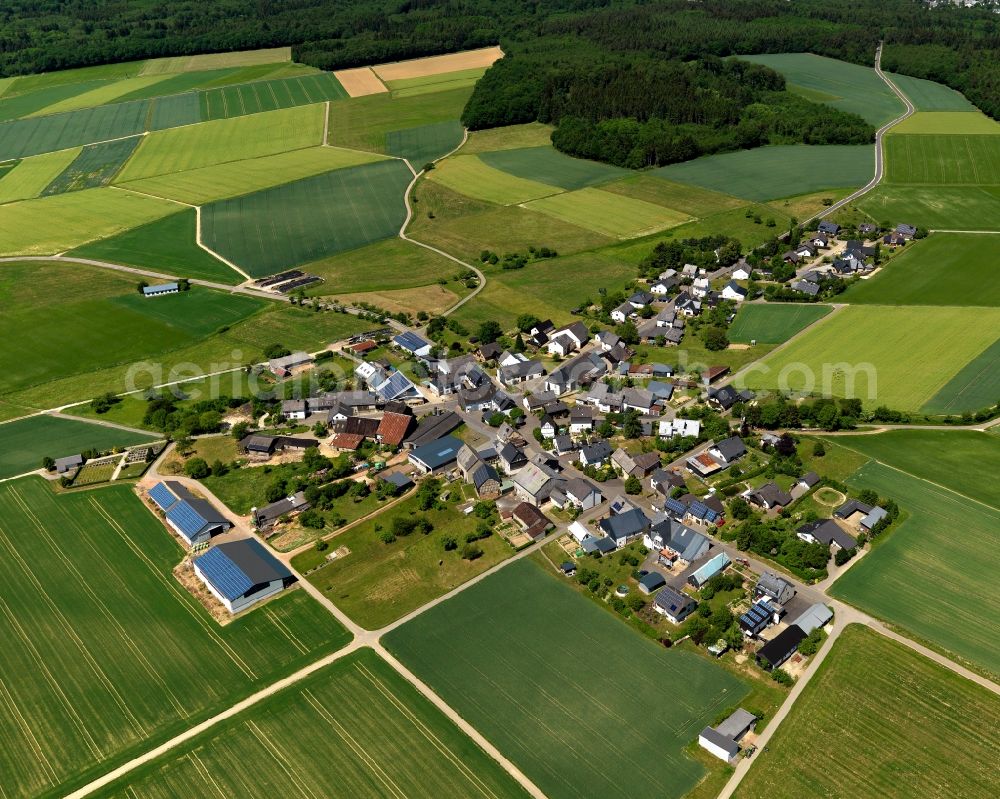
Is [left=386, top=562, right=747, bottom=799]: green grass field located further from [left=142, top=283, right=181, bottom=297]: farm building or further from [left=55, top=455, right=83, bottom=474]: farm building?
[left=142, top=283, right=181, bottom=297]: farm building

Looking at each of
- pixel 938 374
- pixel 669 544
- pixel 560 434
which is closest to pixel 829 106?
pixel 938 374

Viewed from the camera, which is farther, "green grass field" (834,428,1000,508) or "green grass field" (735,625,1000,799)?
"green grass field" (834,428,1000,508)

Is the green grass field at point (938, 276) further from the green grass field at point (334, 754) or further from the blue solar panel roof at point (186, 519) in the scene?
the blue solar panel roof at point (186, 519)

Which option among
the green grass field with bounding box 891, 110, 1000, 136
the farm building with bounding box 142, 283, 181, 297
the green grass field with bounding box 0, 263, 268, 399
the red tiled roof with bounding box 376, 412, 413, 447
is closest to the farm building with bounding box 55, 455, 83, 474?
the green grass field with bounding box 0, 263, 268, 399

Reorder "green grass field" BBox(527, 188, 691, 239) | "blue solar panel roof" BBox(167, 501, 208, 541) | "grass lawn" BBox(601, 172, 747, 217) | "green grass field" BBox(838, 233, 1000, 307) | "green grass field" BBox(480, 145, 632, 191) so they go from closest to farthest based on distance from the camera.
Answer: "blue solar panel roof" BBox(167, 501, 208, 541) < "green grass field" BBox(838, 233, 1000, 307) < "green grass field" BBox(527, 188, 691, 239) < "grass lawn" BBox(601, 172, 747, 217) < "green grass field" BBox(480, 145, 632, 191)

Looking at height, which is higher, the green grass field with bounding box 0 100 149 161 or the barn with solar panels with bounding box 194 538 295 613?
the green grass field with bounding box 0 100 149 161

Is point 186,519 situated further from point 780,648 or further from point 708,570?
point 780,648

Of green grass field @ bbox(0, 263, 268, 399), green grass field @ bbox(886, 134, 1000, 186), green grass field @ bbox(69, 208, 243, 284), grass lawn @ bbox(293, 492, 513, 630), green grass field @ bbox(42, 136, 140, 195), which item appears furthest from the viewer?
green grass field @ bbox(42, 136, 140, 195)
